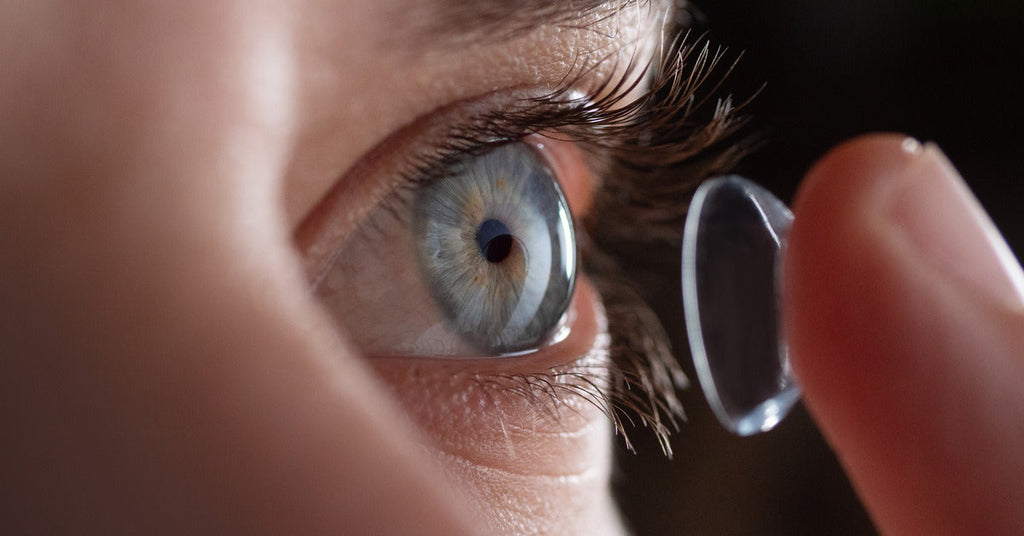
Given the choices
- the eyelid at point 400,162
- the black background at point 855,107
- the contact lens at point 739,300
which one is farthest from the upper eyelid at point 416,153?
the black background at point 855,107

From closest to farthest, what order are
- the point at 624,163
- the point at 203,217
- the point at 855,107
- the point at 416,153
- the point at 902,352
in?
the point at 203,217 < the point at 902,352 < the point at 416,153 < the point at 624,163 < the point at 855,107

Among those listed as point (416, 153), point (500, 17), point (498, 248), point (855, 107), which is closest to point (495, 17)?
point (500, 17)

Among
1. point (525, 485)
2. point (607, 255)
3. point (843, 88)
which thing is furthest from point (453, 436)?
point (843, 88)

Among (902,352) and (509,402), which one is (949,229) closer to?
(902,352)

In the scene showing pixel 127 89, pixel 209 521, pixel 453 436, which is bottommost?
pixel 453 436

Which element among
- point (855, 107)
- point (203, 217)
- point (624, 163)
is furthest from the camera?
point (855, 107)

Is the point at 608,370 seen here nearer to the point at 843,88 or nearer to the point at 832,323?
the point at 832,323

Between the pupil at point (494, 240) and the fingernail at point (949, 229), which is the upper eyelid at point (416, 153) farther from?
the fingernail at point (949, 229)

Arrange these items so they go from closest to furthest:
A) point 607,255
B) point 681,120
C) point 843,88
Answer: point 681,120 → point 607,255 → point 843,88
